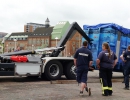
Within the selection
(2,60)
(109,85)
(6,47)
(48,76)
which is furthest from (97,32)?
(6,47)

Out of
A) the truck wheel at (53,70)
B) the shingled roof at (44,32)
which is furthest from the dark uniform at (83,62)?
the shingled roof at (44,32)

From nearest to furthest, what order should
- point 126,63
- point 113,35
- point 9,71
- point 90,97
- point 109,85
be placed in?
point 90,97
point 109,85
point 126,63
point 9,71
point 113,35

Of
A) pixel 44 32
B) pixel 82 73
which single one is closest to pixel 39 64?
pixel 82 73

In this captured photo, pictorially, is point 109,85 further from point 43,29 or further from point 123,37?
point 43,29

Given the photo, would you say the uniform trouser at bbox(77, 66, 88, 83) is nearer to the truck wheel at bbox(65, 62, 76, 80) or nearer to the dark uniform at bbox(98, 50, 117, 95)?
the dark uniform at bbox(98, 50, 117, 95)

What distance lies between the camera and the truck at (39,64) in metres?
12.3

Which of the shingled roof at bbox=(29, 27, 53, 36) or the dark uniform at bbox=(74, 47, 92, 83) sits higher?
the shingled roof at bbox=(29, 27, 53, 36)

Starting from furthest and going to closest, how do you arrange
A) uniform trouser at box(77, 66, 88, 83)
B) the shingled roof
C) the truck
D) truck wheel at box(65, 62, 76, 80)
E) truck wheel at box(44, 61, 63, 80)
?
the shingled roof → truck wheel at box(65, 62, 76, 80) → truck wheel at box(44, 61, 63, 80) → the truck → uniform trouser at box(77, 66, 88, 83)

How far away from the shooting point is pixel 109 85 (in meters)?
9.32

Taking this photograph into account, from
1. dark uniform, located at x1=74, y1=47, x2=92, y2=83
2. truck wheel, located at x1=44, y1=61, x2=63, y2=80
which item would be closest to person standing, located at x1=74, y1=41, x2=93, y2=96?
dark uniform, located at x1=74, y1=47, x2=92, y2=83

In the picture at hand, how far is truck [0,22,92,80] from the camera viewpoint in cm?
1230

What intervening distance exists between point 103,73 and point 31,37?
14586 cm

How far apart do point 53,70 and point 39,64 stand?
93 centimetres

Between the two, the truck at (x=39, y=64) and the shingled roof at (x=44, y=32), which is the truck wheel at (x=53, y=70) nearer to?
the truck at (x=39, y=64)
